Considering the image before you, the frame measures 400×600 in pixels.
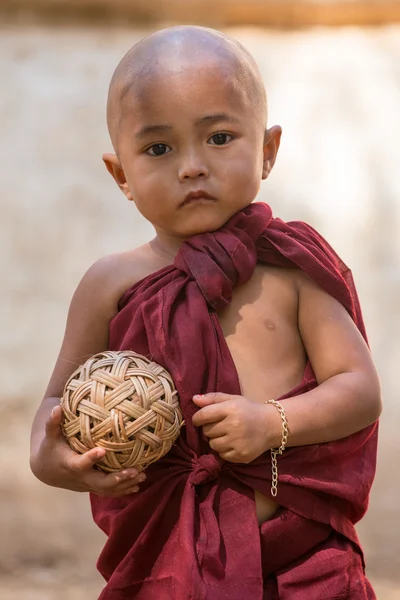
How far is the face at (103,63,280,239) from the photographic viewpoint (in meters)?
1.49

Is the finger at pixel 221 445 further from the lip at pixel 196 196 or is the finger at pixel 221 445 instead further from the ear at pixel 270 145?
the ear at pixel 270 145

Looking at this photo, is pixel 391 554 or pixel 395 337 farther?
pixel 395 337

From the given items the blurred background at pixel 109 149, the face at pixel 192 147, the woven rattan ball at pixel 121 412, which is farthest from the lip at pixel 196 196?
the blurred background at pixel 109 149

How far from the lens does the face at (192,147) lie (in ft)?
4.89

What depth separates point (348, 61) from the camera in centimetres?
315

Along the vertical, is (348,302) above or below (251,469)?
above

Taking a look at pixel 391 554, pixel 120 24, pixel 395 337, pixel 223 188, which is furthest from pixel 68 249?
pixel 223 188

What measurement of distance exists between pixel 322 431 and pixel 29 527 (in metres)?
1.42

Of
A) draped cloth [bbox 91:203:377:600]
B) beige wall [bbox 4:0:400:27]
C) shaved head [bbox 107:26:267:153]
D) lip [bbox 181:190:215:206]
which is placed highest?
beige wall [bbox 4:0:400:27]

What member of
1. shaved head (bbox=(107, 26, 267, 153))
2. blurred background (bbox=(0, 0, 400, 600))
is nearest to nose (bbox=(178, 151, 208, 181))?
shaved head (bbox=(107, 26, 267, 153))

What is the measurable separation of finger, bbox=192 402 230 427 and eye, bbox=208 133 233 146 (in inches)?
15.4

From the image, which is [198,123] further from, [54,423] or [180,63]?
[54,423]

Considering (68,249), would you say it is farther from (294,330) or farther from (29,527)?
(294,330)

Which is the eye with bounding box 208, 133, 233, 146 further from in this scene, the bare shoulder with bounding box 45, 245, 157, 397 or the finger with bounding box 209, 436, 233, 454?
the finger with bounding box 209, 436, 233, 454
